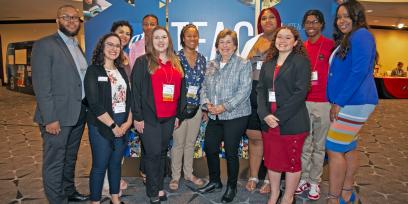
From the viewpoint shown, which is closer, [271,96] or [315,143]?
[271,96]

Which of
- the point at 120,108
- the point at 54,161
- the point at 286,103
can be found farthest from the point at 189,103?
Result: the point at 54,161

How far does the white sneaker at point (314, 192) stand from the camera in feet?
9.23

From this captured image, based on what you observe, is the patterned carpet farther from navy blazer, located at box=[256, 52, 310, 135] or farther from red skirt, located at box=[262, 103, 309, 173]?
navy blazer, located at box=[256, 52, 310, 135]

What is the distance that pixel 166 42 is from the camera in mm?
2455

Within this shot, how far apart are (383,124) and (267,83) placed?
5432 mm

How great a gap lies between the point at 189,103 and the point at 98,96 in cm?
90

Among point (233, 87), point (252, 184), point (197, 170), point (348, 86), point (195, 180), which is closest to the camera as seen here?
point (348, 86)

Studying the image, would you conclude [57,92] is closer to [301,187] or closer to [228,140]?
[228,140]

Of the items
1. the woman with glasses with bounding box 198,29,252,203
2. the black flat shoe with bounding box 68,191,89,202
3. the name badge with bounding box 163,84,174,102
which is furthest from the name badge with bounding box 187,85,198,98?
the black flat shoe with bounding box 68,191,89,202

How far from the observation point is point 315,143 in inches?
115

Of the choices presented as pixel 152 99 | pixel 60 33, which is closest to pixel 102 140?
pixel 152 99

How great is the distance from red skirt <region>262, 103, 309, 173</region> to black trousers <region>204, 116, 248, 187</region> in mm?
336

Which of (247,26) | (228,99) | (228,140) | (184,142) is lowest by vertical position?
(184,142)

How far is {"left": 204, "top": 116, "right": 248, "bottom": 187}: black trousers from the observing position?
259 centimetres
